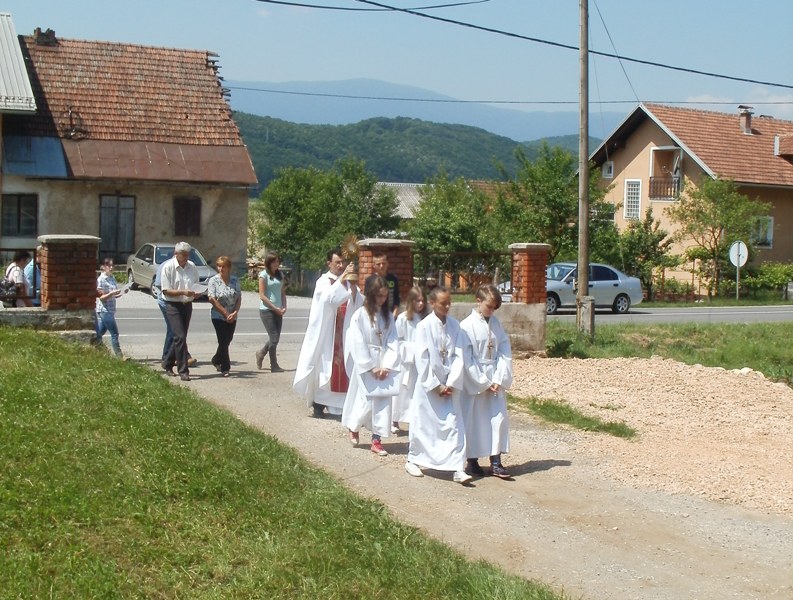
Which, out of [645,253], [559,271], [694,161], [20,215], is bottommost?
[559,271]

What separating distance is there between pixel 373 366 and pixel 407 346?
0.38 m

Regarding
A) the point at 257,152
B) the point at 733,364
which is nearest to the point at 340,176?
the point at 733,364

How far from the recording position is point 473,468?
32.3ft

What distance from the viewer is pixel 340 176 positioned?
48.8 metres

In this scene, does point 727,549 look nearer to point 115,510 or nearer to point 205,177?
point 115,510

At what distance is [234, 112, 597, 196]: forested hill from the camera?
131875 mm

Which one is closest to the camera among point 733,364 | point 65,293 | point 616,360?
point 65,293

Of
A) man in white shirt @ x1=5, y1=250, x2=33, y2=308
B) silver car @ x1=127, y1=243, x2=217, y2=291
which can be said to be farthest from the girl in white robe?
silver car @ x1=127, y1=243, x2=217, y2=291

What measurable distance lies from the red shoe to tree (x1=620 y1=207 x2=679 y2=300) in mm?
28706

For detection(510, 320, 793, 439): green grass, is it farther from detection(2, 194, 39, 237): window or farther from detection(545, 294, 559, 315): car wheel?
detection(2, 194, 39, 237): window

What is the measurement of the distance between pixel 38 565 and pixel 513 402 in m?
8.19

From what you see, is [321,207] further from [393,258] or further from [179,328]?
[179,328]

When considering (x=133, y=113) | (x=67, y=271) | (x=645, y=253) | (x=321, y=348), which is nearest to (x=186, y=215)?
(x=133, y=113)

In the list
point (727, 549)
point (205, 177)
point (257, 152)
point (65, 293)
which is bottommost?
point (727, 549)
